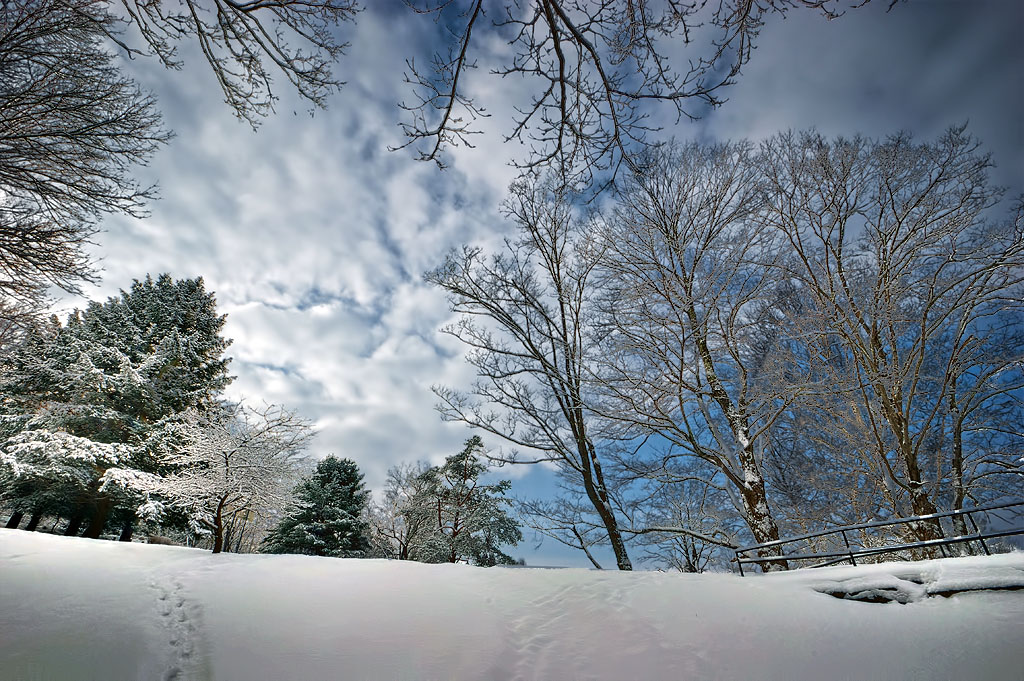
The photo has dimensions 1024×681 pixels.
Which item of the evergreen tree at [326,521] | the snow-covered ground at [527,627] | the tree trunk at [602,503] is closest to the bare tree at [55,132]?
the snow-covered ground at [527,627]

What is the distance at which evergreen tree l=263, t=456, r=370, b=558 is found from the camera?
21.5 m

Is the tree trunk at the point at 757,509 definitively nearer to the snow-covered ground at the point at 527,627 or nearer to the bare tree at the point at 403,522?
the snow-covered ground at the point at 527,627

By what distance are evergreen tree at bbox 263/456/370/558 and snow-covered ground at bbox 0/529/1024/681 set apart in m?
18.1

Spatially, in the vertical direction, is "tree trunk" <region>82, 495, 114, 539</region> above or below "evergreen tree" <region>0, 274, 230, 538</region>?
below

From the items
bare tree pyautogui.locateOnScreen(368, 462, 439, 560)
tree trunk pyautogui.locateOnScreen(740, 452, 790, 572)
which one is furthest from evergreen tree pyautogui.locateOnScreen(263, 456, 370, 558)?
tree trunk pyautogui.locateOnScreen(740, 452, 790, 572)

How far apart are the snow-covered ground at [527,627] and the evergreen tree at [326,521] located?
18.1m

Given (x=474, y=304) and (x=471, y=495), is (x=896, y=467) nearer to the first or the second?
(x=474, y=304)

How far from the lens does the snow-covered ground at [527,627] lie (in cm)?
299

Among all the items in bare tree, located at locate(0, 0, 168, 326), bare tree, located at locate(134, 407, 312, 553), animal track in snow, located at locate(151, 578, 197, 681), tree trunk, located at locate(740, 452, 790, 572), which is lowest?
animal track in snow, located at locate(151, 578, 197, 681)

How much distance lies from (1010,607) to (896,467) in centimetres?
775

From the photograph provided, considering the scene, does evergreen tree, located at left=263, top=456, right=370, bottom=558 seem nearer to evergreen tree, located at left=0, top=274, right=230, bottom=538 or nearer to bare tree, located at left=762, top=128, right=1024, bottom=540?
evergreen tree, located at left=0, top=274, right=230, bottom=538

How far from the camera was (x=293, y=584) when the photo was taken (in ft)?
16.9

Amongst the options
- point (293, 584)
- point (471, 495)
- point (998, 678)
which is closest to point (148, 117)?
point (293, 584)

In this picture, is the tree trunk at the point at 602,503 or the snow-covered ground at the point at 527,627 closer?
the snow-covered ground at the point at 527,627
